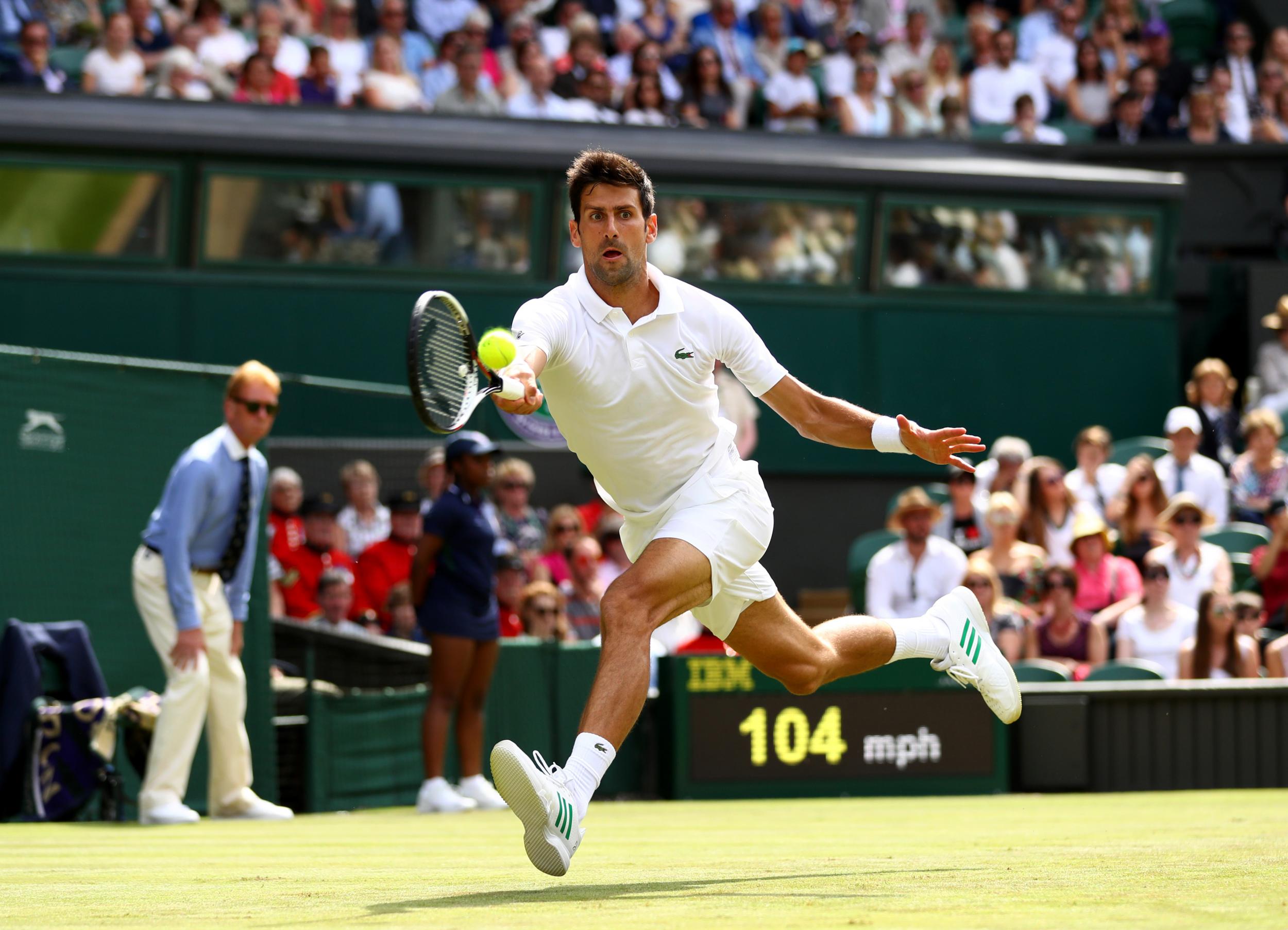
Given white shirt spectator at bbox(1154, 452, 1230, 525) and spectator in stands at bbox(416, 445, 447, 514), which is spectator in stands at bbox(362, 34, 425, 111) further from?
white shirt spectator at bbox(1154, 452, 1230, 525)

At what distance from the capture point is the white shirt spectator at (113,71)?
15.3 meters

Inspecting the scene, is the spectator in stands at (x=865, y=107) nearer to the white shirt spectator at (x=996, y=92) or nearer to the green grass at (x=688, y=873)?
the white shirt spectator at (x=996, y=92)

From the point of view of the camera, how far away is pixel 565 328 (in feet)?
18.2

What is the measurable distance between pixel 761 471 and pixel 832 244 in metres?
2.33

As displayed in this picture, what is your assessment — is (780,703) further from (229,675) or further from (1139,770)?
(229,675)

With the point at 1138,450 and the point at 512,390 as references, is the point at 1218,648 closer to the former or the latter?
the point at 1138,450

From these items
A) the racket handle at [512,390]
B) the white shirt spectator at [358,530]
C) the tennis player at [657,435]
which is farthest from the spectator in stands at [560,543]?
the racket handle at [512,390]

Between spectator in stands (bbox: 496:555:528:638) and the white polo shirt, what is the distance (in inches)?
248

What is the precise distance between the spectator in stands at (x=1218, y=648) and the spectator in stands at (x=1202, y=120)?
7.66 m

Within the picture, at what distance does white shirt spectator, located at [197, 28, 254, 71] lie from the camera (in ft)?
51.6

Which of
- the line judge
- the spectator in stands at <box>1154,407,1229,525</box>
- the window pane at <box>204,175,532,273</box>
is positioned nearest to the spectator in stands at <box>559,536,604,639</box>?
the line judge

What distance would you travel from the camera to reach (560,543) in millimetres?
13016

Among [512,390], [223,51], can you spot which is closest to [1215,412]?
[223,51]

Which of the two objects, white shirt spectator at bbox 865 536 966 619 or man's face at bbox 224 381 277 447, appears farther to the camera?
white shirt spectator at bbox 865 536 966 619
